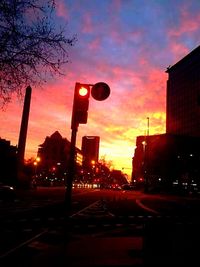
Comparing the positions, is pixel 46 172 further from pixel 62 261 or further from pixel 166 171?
pixel 62 261

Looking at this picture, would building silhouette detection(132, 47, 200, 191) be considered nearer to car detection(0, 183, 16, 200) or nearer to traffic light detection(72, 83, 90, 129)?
car detection(0, 183, 16, 200)

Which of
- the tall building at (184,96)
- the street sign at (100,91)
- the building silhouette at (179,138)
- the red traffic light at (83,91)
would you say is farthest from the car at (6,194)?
the tall building at (184,96)

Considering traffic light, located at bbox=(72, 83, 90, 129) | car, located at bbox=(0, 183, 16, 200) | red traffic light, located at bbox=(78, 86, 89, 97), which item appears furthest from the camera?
car, located at bbox=(0, 183, 16, 200)

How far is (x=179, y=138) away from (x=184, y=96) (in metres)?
22.9

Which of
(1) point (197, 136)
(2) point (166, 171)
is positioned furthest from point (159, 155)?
(1) point (197, 136)

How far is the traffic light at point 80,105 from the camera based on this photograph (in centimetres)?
887

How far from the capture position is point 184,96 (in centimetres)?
16350

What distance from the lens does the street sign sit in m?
9.78

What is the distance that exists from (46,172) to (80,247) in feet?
508

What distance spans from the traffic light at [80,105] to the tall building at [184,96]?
14135 cm

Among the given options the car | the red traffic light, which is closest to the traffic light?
the red traffic light

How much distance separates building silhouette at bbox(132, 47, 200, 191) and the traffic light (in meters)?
95.9

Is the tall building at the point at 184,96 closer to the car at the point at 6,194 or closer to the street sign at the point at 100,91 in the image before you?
the car at the point at 6,194

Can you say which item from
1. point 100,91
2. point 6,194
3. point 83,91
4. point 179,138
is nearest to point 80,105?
point 83,91
